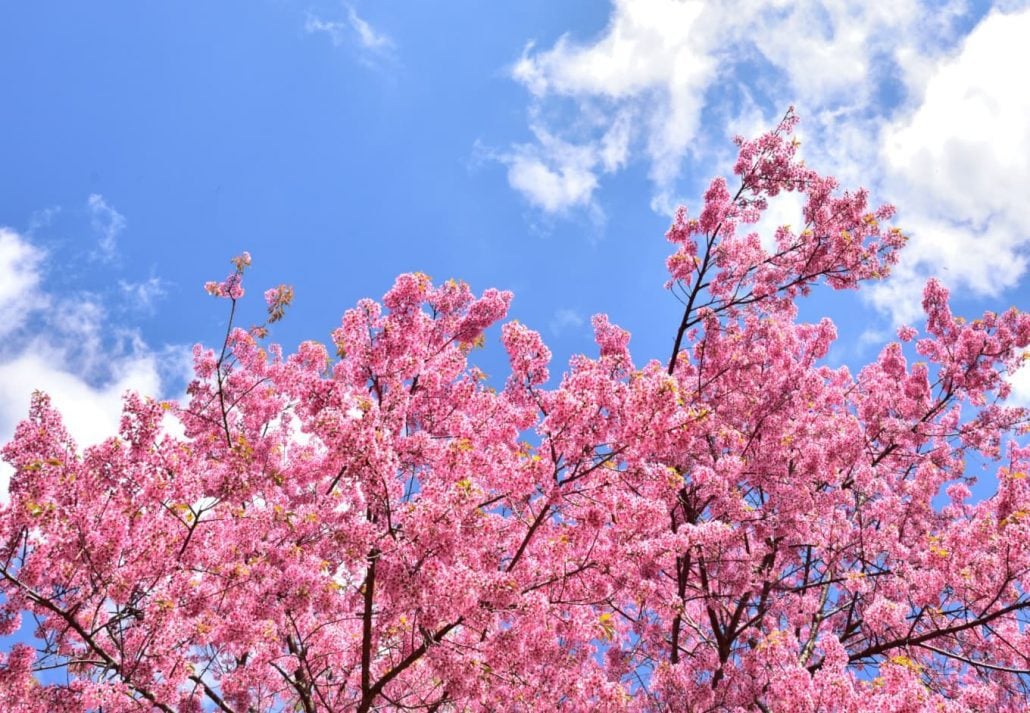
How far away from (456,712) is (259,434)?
6.86 metres

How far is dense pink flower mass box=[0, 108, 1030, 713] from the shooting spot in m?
6.05

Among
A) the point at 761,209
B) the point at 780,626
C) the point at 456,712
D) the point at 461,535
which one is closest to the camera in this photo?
the point at 461,535

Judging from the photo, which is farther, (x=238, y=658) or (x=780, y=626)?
(x=780, y=626)

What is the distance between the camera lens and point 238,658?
855cm

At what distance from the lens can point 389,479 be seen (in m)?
5.61

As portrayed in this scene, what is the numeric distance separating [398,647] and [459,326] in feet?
15.2

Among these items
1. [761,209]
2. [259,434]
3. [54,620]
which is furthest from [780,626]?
[54,620]

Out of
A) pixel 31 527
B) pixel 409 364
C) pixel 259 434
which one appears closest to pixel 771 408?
pixel 409 364

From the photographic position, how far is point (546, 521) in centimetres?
754

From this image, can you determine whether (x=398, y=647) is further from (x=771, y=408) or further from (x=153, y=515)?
(x=771, y=408)

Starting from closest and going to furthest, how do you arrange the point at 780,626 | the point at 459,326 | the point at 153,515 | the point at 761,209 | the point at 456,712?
the point at 153,515 < the point at 456,712 < the point at 459,326 < the point at 780,626 < the point at 761,209

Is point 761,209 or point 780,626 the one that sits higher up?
point 761,209

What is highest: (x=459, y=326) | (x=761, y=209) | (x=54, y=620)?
(x=761, y=209)

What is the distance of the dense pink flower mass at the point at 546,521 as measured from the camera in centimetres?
605
